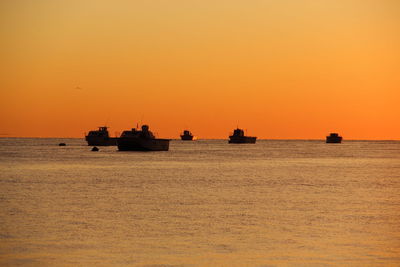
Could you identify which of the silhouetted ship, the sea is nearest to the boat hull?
the silhouetted ship

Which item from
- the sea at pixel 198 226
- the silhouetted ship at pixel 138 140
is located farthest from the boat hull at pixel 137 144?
the sea at pixel 198 226

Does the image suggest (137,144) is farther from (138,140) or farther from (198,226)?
(198,226)

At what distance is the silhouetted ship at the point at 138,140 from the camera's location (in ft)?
563

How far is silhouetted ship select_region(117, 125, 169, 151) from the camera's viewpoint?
6762 inches

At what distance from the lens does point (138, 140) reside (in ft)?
560

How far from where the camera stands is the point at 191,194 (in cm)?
5422

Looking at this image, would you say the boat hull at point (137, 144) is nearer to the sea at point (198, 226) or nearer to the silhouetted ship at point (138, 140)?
the silhouetted ship at point (138, 140)

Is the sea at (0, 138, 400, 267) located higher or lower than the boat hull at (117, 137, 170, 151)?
lower

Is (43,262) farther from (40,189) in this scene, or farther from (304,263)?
(40,189)

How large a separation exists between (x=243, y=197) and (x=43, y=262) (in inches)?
1091

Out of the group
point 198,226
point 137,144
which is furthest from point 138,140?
point 198,226

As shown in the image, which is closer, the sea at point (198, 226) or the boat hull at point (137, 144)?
the sea at point (198, 226)

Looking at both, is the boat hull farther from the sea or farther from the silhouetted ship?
the sea

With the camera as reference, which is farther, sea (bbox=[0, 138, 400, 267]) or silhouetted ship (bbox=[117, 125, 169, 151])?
silhouetted ship (bbox=[117, 125, 169, 151])
